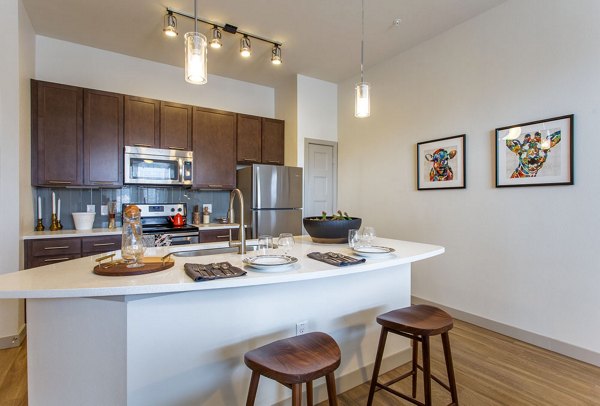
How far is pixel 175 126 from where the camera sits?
377cm

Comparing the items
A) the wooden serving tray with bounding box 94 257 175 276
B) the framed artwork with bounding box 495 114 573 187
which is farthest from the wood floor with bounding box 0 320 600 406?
the framed artwork with bounding box 495 114 573 187

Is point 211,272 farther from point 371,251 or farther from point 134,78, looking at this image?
point 134,78

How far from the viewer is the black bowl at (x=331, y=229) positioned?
216 centimetres

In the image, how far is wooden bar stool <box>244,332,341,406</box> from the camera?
1151 millimetres

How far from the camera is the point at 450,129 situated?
10.5 feet

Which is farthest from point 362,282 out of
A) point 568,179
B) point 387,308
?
point 568,179

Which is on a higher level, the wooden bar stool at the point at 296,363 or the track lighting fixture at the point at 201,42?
the track lighting fixture at the point at 201,42

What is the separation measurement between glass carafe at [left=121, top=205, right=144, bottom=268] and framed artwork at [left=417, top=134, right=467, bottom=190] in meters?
2.91

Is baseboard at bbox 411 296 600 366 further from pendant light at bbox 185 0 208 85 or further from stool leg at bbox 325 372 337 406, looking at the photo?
pendant light at bbox 185 0 208 85

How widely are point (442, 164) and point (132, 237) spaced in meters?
2.98

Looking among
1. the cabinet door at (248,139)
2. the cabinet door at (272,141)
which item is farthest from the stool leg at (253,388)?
the cabinet door at (272,141)

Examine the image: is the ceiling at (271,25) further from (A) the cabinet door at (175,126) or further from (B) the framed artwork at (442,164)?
(B) the framed artwork at (442,164)

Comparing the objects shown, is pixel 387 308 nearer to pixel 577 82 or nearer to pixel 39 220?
pixel 577 82

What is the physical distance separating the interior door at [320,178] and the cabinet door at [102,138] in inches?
91.6
